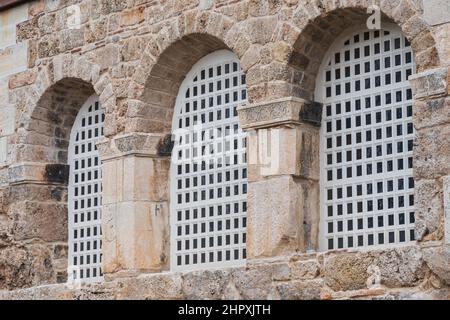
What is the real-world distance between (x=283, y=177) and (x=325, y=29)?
128 cm

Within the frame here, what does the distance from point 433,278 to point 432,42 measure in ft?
5.75

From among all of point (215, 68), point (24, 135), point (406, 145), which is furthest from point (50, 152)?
point (406, 145)

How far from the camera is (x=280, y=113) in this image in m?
9.61

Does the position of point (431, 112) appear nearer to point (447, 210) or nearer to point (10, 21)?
point (447, 210)

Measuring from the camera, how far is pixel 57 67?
38.4ft

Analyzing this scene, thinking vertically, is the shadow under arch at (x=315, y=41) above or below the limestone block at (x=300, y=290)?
above

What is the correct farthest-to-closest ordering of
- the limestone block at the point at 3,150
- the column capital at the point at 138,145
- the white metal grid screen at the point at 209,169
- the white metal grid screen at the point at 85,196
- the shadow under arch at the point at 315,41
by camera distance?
the limestone block at the point at 3,150 < the white metal grid screen at the point at 85,196 < the column capital at the point at 138,145 < the white metal grid screen at the point at 209,169 < the shadow under arch at the point at 315,41

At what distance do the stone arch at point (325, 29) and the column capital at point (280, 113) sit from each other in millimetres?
127

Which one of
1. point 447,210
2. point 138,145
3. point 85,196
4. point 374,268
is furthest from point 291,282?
point 85,196

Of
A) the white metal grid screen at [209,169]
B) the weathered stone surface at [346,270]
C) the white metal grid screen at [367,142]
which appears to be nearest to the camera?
the weathered stone surface at [346,270]

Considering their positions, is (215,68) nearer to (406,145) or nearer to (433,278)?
(406,145)

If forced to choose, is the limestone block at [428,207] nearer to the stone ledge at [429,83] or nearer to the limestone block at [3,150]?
the stone ledge at [429,83]

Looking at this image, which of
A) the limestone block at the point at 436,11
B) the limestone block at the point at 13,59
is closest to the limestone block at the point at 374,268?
the limestone block at the point at 436,11

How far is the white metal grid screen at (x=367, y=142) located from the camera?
9211 mm
